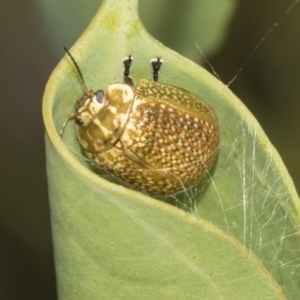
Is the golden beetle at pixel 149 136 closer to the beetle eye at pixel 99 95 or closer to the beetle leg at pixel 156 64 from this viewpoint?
the beetle eye at pixel 99 95

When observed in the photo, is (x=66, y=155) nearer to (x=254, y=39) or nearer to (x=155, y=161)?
(x=155, y=161)

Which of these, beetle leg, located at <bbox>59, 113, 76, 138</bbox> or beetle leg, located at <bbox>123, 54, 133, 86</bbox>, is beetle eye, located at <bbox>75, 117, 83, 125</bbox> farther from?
beetle leg, located at <bbox>123, 54, 133, 86</bbox>

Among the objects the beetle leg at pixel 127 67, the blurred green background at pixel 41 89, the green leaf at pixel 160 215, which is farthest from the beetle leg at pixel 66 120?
the blurred green background at pixel 41 89

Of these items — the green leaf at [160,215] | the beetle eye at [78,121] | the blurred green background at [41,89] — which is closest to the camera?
the green leaf at [160,215]

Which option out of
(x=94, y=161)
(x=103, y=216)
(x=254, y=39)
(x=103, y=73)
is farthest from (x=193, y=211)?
(x=254, y=39)

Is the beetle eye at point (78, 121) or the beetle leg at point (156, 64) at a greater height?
the beetle leg at point (156, 64)

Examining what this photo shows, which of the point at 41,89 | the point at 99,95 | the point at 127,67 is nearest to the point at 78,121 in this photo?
the point at 99,95

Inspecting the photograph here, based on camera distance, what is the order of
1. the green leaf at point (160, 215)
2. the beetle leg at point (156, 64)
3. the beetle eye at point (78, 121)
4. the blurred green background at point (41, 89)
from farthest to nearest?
the blurred green background at point (41, 89) < the beetle eye at point (78, 121) < the beetle leg at point (156, 64) < the green leaf at point (160, 215)
